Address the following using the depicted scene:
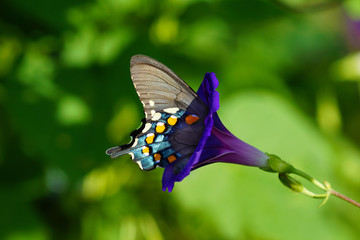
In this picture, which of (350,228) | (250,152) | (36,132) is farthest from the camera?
(350,228)

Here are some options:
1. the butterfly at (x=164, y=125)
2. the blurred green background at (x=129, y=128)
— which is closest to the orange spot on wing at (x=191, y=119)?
the butterfly at (x=164, y=125)

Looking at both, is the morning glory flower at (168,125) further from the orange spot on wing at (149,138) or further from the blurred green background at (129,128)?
the blurred green background at (129,128)

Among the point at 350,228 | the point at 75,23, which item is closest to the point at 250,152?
the point at 75,23

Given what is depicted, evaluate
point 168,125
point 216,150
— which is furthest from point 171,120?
point 216,150

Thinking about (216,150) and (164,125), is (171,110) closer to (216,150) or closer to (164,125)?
(164,125)

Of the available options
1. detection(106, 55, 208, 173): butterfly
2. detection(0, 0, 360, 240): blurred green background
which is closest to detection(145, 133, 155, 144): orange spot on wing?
detection(106, 55, 208, 173): butterfly

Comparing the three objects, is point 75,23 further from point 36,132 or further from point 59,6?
point 36,132
